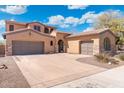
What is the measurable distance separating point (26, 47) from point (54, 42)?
5370 millimetres

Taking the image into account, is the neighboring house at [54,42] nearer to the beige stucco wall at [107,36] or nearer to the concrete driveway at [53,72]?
the beige stucco wall at [107,36]

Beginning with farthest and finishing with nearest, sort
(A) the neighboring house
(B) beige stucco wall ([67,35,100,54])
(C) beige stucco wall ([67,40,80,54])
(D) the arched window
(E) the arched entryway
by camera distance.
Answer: (E) the arched entryway
(C) beige stucco wall ([67,40,80,54])
(D) the arched window
(A) the neighboring house
(B) beige stucco wall ([67,35,100,54])

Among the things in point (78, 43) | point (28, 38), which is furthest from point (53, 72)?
point (78, 43)

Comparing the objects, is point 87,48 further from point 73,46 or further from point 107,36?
point 107,36

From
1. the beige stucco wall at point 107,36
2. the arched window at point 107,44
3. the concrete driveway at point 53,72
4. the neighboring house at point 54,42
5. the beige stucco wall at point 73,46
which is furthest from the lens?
the beige stucco wall at point 73,46

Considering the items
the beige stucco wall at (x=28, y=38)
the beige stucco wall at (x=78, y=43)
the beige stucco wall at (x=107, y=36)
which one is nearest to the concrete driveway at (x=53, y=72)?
the beige stucco wall at (x=78, y=43)

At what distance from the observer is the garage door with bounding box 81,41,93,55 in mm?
19847

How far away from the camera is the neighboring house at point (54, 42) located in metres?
19.2

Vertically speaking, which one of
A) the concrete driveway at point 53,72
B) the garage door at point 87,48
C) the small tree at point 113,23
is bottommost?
the concrete driveway at point 53,72

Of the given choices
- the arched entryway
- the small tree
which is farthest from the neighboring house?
the small tree

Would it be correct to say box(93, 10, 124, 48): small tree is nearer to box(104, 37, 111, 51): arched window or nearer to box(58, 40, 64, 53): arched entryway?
box(104, 37, 111, 51): arched window
